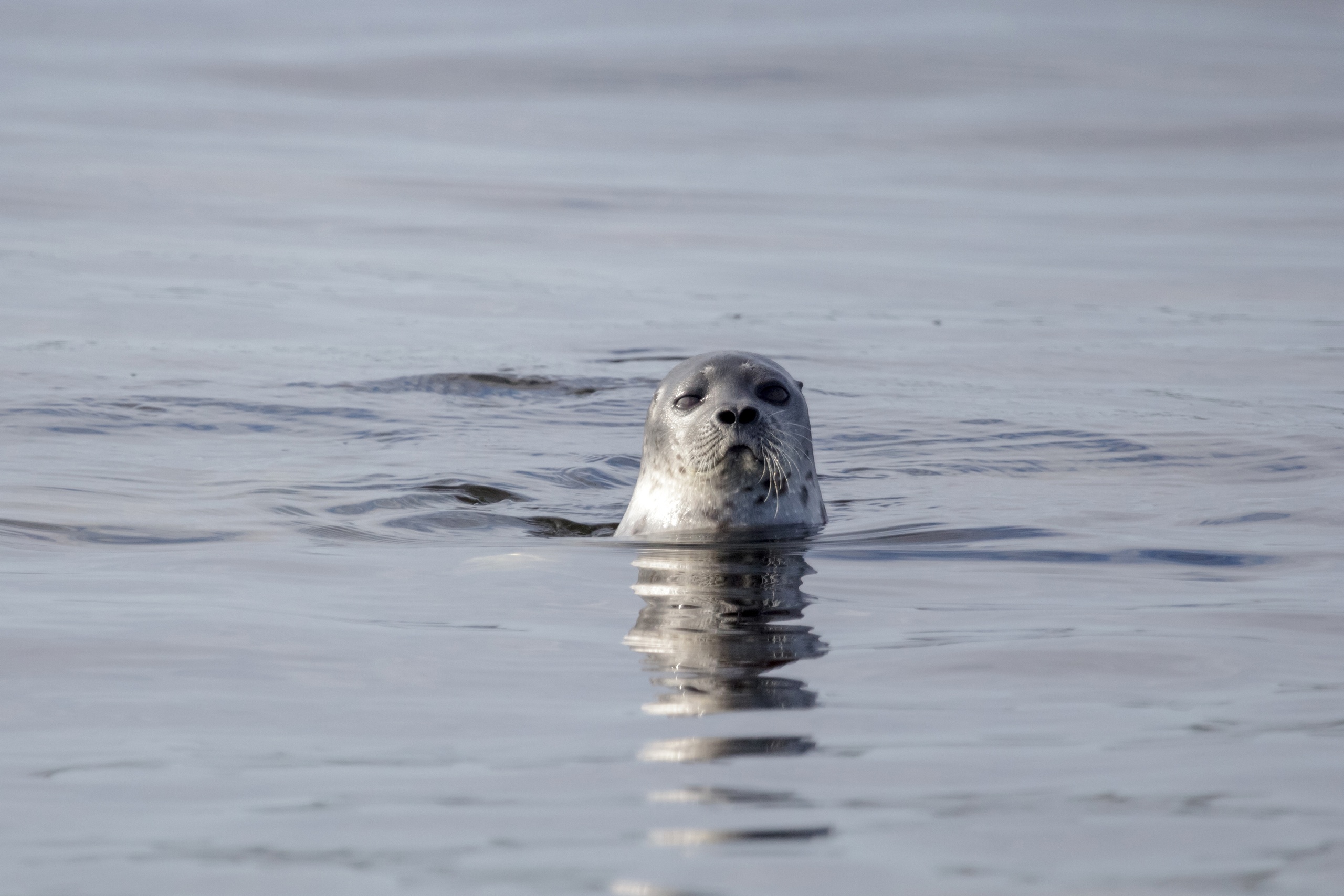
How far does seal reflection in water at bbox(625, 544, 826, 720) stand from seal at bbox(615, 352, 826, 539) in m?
0.40

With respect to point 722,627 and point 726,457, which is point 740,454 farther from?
point 722,627

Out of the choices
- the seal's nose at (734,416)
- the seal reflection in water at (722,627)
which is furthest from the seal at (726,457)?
the seal reflection in water at (722,627)

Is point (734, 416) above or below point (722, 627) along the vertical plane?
above

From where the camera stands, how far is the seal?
6156 mm

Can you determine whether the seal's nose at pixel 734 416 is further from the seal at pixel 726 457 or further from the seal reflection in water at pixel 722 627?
the seal reflection in water at pixel 722 627

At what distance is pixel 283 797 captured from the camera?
2881mm

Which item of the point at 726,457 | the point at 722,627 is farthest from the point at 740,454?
the point at 722,627

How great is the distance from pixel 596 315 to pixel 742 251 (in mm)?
3096

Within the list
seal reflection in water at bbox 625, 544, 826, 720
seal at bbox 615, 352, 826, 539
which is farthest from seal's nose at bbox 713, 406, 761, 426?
seal reflection in water at bbox 625, 544, 826, 720

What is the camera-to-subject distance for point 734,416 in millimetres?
6141

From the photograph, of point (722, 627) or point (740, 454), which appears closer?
point (722, 627)

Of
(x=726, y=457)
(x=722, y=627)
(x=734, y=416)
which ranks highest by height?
(x=734, y=416)

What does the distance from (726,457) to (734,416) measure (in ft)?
0.49

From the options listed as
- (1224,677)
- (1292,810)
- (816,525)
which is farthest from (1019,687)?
(816,525)
